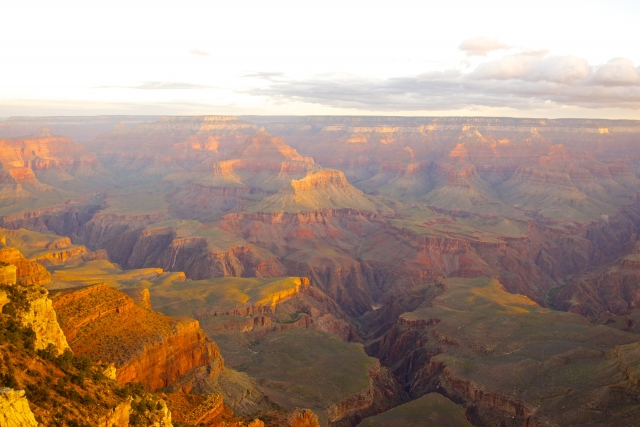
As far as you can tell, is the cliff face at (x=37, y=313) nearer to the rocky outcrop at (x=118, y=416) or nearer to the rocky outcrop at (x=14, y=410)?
the rocky outcrop at (x=118, y=416)

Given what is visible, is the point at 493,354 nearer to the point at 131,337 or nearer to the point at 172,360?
the point at 172,360

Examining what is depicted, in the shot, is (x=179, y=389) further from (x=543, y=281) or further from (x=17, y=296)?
(x=543, y=281)

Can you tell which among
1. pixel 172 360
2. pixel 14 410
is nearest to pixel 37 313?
pixel 14 410

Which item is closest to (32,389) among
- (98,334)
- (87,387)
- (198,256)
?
(87,387)

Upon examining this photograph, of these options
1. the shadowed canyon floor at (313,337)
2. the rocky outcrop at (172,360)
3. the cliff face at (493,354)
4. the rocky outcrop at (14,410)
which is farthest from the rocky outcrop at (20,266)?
the cliff face at (493,354)

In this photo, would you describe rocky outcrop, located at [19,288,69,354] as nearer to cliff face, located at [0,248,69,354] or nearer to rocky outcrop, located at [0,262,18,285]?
cliff face, located at [0,248,69,354]

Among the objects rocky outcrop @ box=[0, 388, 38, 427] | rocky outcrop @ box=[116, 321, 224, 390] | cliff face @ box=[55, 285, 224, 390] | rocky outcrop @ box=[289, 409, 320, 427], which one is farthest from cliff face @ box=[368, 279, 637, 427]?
rocky outcrop @ box=[0, 388, 38, 427]
